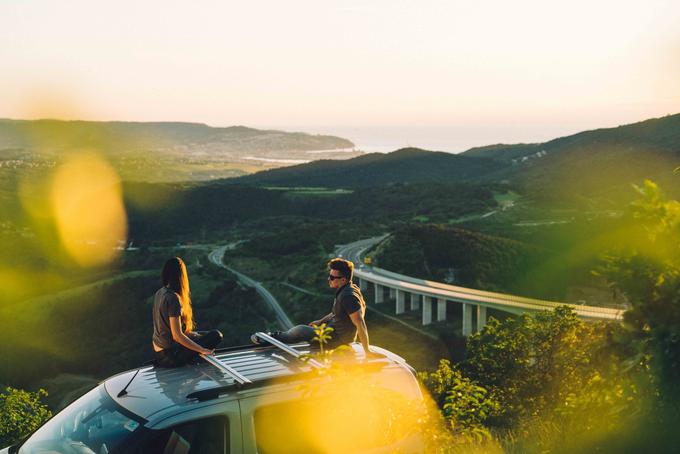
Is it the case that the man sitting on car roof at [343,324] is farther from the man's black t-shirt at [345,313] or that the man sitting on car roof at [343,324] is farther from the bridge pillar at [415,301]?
the bridge pillar at [415,301]

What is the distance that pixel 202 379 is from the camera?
5895 mm

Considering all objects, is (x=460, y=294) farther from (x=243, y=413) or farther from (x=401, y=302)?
(x=243, y=413)

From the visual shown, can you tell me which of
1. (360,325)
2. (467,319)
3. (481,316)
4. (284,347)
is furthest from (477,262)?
(284,347)

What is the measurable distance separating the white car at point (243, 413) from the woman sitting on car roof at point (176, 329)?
0.30 metres

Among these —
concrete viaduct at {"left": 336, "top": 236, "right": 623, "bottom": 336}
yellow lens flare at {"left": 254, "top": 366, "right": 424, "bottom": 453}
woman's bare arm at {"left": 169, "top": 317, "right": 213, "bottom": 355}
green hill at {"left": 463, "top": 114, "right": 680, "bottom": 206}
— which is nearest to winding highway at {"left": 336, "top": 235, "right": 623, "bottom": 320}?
concrete viaduct at {"left": 336, "top": 236, "right": 623, "bottom": 336}

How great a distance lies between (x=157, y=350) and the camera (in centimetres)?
693

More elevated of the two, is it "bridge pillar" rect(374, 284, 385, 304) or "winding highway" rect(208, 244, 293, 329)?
"bridge pillar" rect(374, 284, 385, 304)

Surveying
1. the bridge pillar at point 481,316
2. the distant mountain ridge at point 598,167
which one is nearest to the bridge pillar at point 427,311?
the bridge pillar at point 481,316

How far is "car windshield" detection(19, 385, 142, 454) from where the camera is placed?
535 cm

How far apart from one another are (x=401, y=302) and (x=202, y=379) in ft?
186

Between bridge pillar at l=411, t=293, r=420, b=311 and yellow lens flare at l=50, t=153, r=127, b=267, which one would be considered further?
yellow lens flare at l=50, t=153, r=127, b=267

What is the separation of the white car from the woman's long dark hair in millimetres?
1142

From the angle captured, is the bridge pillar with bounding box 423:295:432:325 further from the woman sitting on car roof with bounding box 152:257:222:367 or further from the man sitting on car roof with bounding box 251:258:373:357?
the woman sitting on car roof with bounding box 152:257:222:367

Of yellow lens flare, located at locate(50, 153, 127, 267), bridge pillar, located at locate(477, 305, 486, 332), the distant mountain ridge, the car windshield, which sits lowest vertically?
yellow lens flare, located at locate(50, 153, 127, 267)
